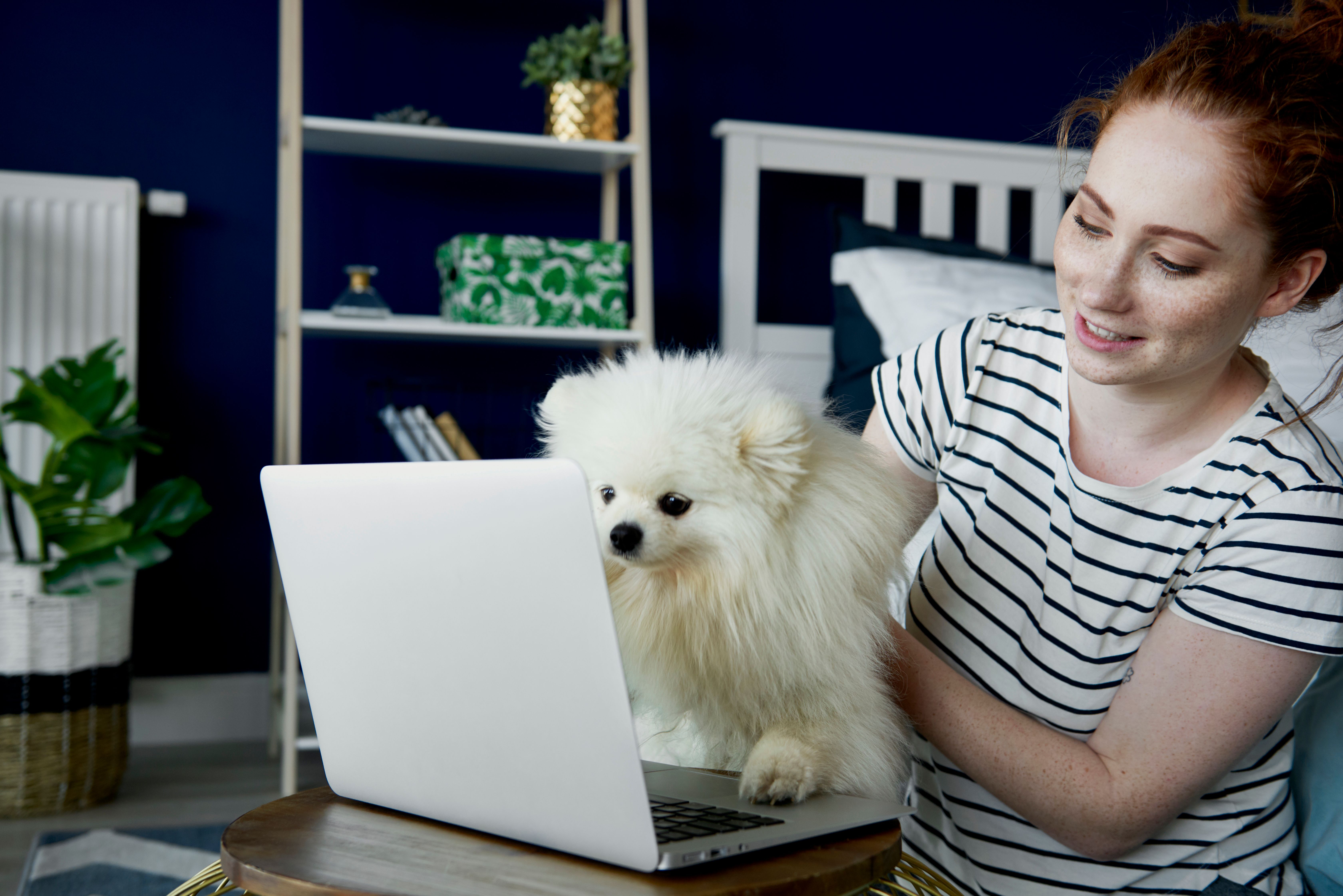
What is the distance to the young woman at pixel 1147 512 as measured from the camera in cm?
87

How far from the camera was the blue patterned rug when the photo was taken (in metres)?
1.80

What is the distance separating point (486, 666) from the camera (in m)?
0.64

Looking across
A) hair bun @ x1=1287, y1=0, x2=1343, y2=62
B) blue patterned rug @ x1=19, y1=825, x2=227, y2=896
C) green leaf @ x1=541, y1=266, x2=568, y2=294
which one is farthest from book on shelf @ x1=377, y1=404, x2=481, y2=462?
hair bun @ x1=1287, y1=0, x2=1343, y2=62

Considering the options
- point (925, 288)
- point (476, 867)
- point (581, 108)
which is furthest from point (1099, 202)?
point (581, 108)

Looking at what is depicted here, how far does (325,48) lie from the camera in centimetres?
266

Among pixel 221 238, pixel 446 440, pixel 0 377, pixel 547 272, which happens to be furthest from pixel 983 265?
pixel 0 377

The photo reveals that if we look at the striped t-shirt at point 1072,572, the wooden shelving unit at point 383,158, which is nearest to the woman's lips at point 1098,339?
the striped t-shirt at point 1072,572

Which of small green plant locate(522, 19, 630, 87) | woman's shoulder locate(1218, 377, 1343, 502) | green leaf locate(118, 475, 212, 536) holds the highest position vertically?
small green plant locate(522, 19, 630, 87)

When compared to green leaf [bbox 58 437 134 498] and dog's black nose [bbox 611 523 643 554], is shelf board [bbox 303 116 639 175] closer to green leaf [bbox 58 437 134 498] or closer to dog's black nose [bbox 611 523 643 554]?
green leaf [bbox 58 437 134 498]

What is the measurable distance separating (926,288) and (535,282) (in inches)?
33.5

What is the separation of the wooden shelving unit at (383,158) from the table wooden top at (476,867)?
143 cm

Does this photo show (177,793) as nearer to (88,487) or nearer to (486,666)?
(88,487)

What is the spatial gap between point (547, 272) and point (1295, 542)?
1.77m

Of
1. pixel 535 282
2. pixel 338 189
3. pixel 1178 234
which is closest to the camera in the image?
pixel 1178 234
